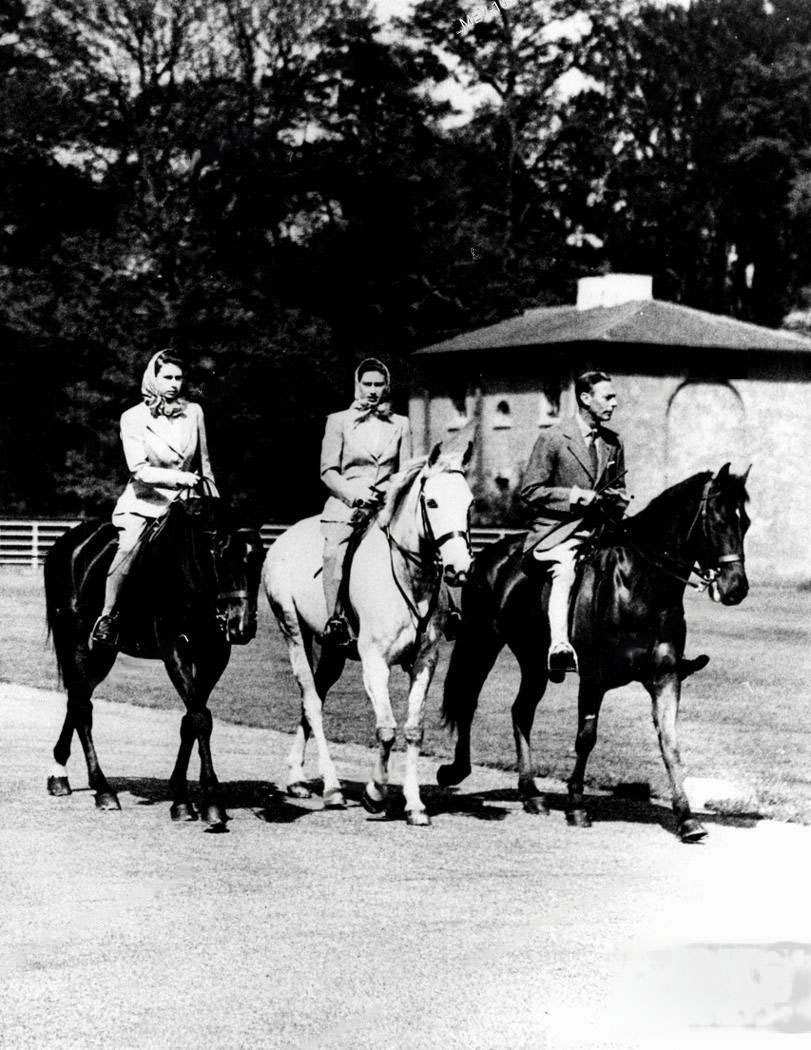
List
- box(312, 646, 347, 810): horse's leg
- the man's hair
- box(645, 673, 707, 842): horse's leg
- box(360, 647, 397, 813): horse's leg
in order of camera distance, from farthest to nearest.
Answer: box(312, 646, 347, 810): horse's leg, the man's hair, box(360, 647, 397, 813): horse's leg, box(645, 673, 707, 842): horse's leg

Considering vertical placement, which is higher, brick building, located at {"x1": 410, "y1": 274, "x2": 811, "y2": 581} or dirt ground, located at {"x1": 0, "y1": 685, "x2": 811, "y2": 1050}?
brick building, located at {"x1": 410, "y1": 274, "x2": 811, "y2": 581}

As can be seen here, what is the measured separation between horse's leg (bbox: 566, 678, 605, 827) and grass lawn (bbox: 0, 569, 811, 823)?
4.98 ft

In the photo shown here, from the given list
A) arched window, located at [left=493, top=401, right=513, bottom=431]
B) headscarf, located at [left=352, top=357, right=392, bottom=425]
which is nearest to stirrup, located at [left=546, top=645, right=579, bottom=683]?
headscarf, located at [left=352, top=357, right=392, bottom=425]

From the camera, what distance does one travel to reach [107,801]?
481 inches

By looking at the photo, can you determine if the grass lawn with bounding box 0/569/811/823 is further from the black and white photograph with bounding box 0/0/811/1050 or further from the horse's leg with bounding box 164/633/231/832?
the horse's leg with bounding box 164/633/231/832

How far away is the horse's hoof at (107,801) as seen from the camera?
12.2 metres

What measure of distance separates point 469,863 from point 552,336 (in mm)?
41805

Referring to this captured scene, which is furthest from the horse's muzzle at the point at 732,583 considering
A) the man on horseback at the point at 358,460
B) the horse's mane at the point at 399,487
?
the man on horseback at the point at 358,460

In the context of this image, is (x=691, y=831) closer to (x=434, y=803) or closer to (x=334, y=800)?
(x=434, y=803)

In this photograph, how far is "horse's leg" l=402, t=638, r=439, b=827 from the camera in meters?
11.8

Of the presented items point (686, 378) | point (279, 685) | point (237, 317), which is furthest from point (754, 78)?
point (279, 685)

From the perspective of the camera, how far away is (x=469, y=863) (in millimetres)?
10297

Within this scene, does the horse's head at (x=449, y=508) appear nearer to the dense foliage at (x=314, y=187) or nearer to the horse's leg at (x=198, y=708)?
the horse's leg at (x=198, y=708)

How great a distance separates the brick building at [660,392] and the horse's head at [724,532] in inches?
Result: 1528
